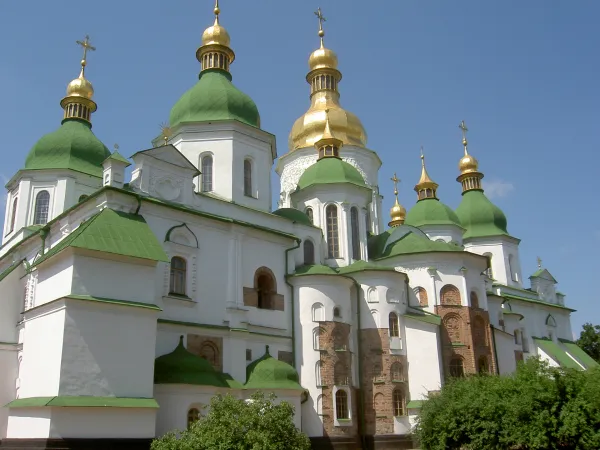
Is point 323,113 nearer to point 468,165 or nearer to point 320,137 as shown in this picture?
point 320,137

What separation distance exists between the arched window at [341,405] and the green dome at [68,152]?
13571mm

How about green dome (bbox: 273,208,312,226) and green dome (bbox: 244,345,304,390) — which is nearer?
green dome (bbox: 244,345,304,390)

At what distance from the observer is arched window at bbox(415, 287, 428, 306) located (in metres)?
23.9

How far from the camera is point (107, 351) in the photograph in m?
14.7

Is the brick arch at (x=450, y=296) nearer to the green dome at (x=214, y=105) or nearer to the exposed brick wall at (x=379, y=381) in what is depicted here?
the exposed brick wall at (x=379, y=381)

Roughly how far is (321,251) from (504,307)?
47.2 ft

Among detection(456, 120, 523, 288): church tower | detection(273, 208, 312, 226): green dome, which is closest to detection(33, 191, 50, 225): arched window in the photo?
detection(273, 208, 312, 226): green dome

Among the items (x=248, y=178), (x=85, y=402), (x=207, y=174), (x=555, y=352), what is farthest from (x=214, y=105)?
(x=555, y=352)

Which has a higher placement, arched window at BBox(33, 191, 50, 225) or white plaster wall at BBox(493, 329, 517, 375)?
arched window at BBox(33, 191, 50, 225)

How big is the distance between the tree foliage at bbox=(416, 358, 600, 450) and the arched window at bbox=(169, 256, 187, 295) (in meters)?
8.08

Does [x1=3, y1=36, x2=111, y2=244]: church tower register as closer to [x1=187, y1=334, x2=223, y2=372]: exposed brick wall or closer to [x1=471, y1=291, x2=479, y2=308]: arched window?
[x1=187, y1=334, x2=223, y2=372]: exposed brick wall

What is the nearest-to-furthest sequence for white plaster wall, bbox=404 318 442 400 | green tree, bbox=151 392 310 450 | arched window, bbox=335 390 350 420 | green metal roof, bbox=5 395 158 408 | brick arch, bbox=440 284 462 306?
green tree, bbox=151 392 310 450, green metal roof, bbox=5 395 158 408, arched window, bbox=335 390 350 420, white plaster wall, bbox=404 318 442 400, brick arch, bbox=440 284 462 306

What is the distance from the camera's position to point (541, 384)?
14477 millimetres

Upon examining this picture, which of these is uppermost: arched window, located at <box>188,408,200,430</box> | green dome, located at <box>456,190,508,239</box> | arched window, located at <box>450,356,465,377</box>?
green dome, located at <box>456,190,508,239</box>
